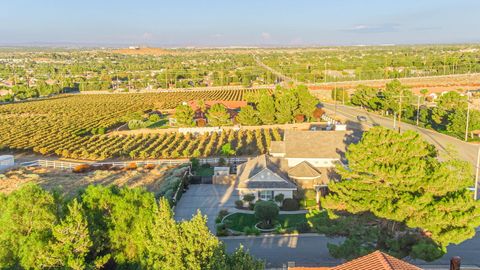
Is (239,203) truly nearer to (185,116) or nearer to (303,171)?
(303,171)

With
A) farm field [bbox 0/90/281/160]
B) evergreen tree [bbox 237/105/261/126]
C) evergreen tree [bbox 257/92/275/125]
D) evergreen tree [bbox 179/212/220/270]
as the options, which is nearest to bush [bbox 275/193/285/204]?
farm field [bbox 0/90/281/160]

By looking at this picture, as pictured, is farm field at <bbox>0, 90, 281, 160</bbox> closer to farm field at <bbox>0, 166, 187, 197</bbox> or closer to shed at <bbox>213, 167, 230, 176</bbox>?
farm field at <bbox>0, 166, 187, 197</bbox>

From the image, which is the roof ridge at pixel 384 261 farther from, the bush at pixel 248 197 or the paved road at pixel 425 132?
the paved road at pixel 425 132

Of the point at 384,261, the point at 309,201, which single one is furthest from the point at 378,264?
the point at 309,201

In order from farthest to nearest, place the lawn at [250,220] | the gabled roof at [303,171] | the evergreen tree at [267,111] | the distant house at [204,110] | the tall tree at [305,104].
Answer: the distant house at [204,110] < the tall tree at [305,104] < the evergreen tree at [267,111] < the gabled roof at [303,171] < the lawn at [250,220]

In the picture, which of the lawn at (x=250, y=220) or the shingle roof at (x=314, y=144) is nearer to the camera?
the lawn at (x=250, y=220)

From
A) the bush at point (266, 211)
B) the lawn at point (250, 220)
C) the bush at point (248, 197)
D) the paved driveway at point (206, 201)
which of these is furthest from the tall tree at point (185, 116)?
the bush at point (266, 211)

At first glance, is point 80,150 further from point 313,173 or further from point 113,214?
point 113,214
